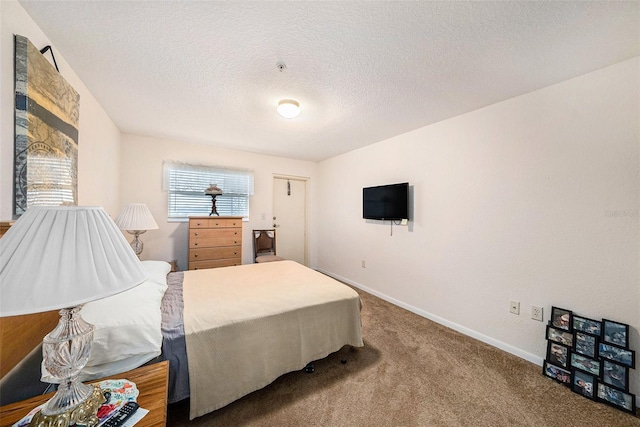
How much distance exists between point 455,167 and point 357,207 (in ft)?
5.28

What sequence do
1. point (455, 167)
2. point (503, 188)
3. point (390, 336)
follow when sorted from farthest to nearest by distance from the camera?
1. point (455, 167)
2. point (390, 336)
3. point (503, 188)

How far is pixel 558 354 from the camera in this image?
175 centimetres

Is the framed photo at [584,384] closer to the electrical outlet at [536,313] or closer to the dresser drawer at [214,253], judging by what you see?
the electrical outlet at [536,313]

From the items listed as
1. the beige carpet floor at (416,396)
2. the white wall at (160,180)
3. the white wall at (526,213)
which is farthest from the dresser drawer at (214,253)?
the white wall at (526,213)

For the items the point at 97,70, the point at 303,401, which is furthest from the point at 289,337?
the point at 97,70

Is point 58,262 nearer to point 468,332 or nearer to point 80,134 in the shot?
point 80,134

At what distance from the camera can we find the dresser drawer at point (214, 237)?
3.16 metres

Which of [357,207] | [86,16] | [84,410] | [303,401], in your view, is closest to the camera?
[84,410]

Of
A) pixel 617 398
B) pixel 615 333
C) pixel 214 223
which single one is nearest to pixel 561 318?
pixel 615 333

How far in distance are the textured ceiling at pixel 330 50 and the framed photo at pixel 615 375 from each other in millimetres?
2098

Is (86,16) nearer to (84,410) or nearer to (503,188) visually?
(84,410)

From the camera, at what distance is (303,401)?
151 centimetres

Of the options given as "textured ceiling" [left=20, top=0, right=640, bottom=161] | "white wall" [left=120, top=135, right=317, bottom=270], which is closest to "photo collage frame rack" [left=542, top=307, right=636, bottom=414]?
"textured ceiling" [left=20, top=0, right=640, bottom=161]

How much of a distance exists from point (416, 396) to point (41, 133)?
2.82 metres
